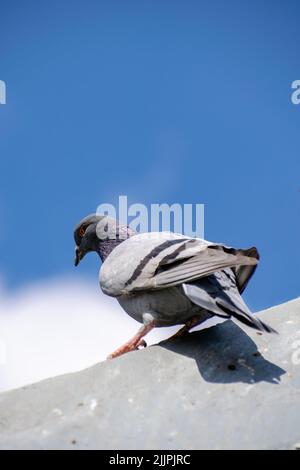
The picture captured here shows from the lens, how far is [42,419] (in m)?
4.79

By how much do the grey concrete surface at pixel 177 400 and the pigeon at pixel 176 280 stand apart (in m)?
0.36

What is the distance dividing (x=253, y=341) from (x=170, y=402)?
1.26 m

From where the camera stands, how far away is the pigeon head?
7.30 m

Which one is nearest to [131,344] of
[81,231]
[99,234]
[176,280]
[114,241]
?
[176,280]

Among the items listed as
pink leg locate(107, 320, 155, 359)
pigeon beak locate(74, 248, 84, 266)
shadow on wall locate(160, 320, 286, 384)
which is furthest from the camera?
pigeon beak locate(74, 248, 84, 266)

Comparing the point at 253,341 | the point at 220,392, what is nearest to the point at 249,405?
the point at 220,392

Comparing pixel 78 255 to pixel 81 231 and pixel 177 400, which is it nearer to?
pixel 81 231

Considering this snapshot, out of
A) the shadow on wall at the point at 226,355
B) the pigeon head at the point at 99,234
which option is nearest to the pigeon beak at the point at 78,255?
the pigeon head at the point at 99,234

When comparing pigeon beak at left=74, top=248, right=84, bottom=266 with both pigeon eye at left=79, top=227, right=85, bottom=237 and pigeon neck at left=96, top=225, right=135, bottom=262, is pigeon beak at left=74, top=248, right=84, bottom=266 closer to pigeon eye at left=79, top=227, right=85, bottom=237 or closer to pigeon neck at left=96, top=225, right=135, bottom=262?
pigeon eye at left=79, top=227, right=85, bottom=237

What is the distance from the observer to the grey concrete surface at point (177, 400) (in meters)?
4.37

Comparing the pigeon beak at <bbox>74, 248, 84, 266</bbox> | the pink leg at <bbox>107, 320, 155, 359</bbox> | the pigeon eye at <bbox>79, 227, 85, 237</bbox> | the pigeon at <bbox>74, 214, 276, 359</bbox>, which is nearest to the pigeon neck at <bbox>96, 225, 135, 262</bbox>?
the pigeon at <bbox>74, 214, 276, 359</bbox>

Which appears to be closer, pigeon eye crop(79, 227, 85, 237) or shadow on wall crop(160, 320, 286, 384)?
shadow on wall crop(160, 320, 286, 384)

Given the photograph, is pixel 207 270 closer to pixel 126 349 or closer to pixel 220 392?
pixel 220 392

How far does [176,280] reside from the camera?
5453 millimetres
